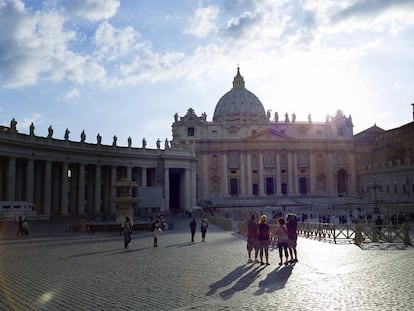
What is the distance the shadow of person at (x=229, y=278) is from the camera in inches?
473

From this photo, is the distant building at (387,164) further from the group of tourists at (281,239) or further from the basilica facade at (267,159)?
the group of tourists at (281,239)

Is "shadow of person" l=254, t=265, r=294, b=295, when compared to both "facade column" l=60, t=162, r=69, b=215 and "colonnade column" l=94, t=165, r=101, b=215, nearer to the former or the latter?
"facade column" l=60, t=162, r=69, b=215

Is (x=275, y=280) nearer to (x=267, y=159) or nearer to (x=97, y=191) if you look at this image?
(x=97, y=191)

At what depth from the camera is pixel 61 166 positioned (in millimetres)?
51875

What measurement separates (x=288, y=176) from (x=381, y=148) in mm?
21854

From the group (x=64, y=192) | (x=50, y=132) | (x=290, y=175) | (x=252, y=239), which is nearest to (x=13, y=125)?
(x=50, y=132)

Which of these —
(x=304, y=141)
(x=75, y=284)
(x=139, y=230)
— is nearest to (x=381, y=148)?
(x=304, y=141)

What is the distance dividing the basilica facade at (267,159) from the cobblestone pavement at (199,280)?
264ft

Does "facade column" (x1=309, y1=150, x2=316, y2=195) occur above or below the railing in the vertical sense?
above

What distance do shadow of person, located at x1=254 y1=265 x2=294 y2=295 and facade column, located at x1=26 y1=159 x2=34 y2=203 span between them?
3541 centimetres

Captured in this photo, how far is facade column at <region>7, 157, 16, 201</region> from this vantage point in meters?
42.8

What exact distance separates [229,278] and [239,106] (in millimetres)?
121517

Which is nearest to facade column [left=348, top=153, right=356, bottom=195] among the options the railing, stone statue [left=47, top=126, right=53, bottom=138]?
stone statue [left=47, top=126, right=53, bottom=138]

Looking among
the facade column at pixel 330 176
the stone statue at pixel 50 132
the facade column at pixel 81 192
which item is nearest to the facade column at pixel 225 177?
the facade column at pixel 330 176
